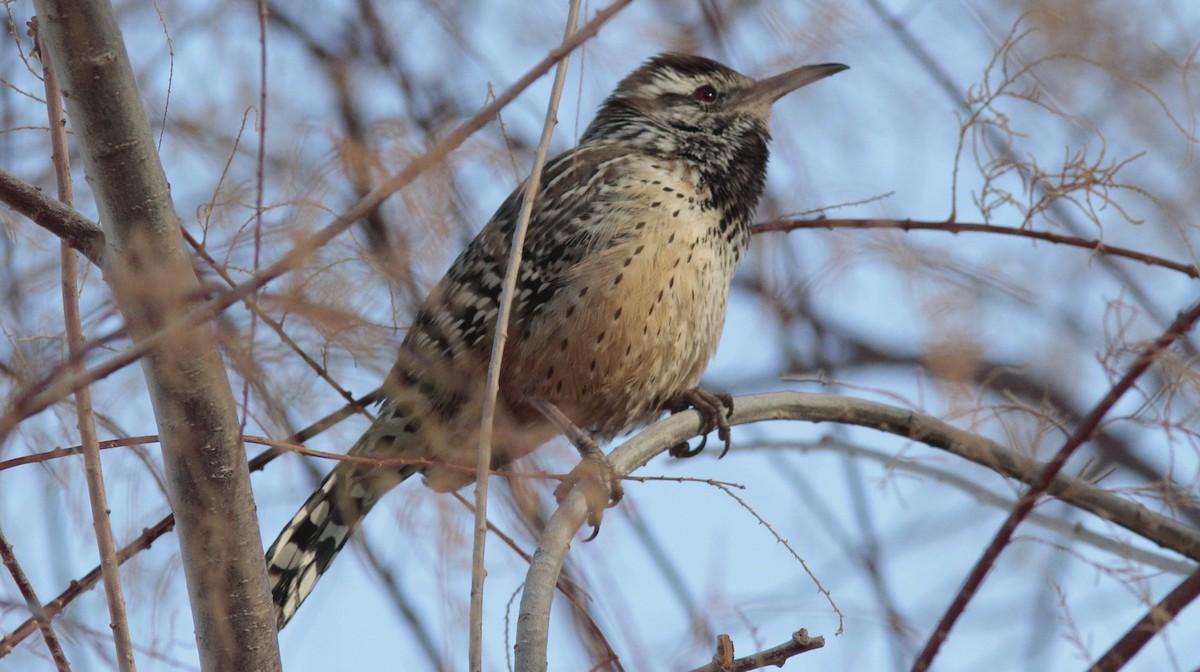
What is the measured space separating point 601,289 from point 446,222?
948mm

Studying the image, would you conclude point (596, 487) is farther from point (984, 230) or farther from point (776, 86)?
point (776, 86)

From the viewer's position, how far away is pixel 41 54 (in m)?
1.91

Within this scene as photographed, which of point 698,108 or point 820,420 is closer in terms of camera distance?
point 820,420

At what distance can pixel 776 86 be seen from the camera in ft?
11.9

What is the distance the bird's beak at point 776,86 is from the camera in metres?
3.59

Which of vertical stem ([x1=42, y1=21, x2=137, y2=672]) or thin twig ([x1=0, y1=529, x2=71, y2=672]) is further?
thin twig ([x1=0, y1=529, x2=71, y2=672])

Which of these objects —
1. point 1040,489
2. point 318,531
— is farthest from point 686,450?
point 1040,489

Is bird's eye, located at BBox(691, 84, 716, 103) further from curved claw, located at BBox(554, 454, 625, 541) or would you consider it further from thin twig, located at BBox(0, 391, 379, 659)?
thin twig, located at BBox(0, 391, 379, 659)

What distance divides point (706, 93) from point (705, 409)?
1022 millimetres

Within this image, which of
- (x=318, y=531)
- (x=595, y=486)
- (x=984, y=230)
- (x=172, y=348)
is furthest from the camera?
(x=318, y=531)

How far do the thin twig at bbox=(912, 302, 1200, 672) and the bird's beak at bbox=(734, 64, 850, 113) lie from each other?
2090mm

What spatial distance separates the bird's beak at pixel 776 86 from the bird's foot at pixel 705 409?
91cm

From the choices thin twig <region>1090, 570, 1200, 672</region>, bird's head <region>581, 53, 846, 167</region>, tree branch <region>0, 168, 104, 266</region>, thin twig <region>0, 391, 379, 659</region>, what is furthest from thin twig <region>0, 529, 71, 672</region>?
bird's head <region>581, 53, 846, 167</region>

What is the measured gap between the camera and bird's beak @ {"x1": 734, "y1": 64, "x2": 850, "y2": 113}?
359 centimetres
